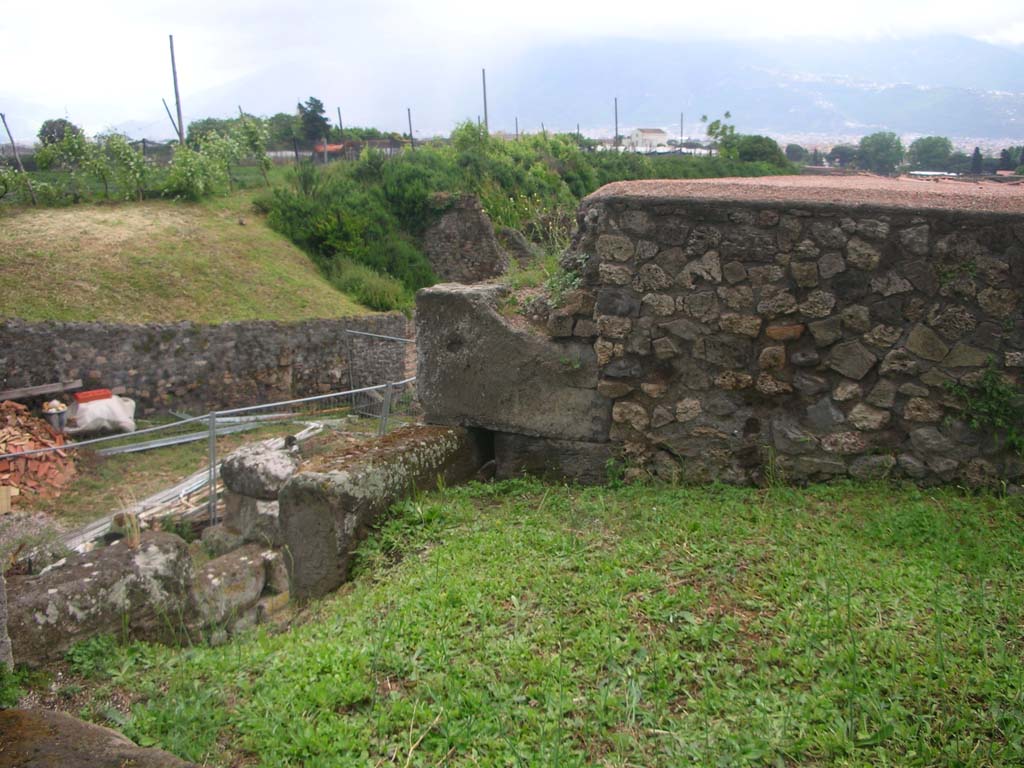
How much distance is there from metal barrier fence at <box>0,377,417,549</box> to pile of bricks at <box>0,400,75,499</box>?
Result: 15cm

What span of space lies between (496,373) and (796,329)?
1.96m

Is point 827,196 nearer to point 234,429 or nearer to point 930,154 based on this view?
point 234,429

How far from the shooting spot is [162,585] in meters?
4.25

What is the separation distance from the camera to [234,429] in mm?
12664

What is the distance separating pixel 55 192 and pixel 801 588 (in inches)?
765

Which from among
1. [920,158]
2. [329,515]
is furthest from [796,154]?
[329,515]

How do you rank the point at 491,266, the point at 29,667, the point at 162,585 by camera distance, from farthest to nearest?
1. the point at 491,266
2. the point at 162,585
3. the point at 29,667

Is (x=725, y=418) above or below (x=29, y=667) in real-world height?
above

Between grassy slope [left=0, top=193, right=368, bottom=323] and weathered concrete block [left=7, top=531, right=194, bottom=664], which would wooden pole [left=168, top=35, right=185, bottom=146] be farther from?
weathered concrete block [left=7, top=531, right=194, bottom=664]

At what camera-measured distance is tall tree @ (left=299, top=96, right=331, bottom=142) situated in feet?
113

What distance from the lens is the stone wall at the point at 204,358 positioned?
42.4ft

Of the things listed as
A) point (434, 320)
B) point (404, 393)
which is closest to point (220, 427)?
point (404, 393)

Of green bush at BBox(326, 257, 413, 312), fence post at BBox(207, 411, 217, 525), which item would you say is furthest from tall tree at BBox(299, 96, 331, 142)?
fence post at BBox(207, 411, 217, 525)

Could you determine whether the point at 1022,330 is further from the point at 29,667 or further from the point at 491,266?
the point at 491,266
